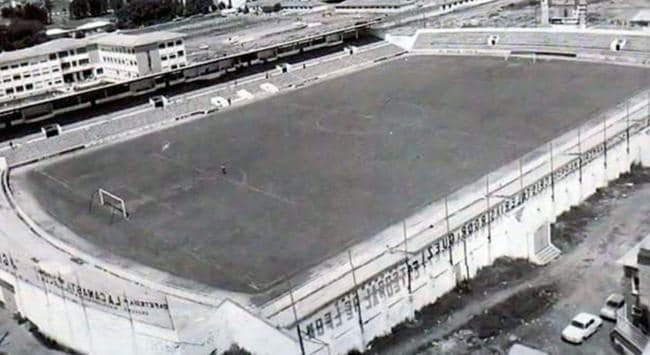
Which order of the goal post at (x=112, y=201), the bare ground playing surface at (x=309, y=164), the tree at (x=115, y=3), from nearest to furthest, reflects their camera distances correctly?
the bare ground playing surface at (x=309, y=164)
the goal post at (x=112, y=201)
the tree at (x=115, y=3)

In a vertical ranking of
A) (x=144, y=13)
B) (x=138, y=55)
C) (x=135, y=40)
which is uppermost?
(x=135, y=40)

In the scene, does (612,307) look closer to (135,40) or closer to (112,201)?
(112,201)

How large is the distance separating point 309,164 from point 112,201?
4482mm

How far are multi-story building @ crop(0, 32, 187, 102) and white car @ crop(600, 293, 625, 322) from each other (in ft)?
66.3

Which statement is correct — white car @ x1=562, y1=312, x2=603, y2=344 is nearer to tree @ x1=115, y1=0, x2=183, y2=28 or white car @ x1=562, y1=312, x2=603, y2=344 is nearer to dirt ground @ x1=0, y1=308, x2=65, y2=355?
dirt ground @ x1=0, y1=308, x2=65, y2=355

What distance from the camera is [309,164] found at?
18547 mm

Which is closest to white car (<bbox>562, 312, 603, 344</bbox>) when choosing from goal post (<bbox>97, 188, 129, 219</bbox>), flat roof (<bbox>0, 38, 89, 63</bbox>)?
goal post (<bbox>97, 188, 129, 219</bbox>)

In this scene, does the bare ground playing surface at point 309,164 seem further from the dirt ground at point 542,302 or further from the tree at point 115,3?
the tree at point 115,3

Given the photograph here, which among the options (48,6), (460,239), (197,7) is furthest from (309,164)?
(48,6)

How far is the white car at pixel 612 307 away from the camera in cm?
1180

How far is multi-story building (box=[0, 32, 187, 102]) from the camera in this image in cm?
2886

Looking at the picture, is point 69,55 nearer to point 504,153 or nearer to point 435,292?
point 504,153

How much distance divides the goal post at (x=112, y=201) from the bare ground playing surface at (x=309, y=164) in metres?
0.21

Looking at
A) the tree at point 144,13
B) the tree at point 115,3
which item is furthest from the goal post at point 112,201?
the tree at point 115,3
